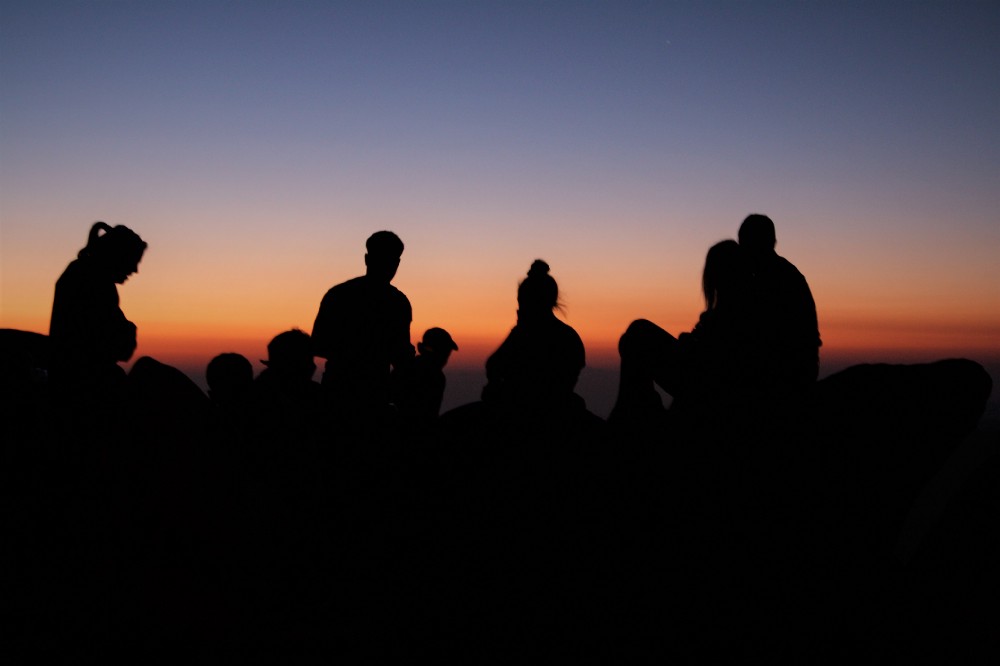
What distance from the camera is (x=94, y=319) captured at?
539cm

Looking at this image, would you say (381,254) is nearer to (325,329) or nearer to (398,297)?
(398,297)

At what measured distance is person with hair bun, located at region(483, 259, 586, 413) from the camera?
504 centimetres


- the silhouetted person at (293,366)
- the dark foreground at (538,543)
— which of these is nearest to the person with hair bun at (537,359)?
the dark foreground at (538,543)

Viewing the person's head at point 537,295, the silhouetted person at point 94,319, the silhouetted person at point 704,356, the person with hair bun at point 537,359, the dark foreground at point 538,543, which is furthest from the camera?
the person's head at point 537,295

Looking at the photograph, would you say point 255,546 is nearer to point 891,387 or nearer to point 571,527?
point 571,527

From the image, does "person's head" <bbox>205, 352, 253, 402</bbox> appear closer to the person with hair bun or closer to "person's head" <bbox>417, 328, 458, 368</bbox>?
the person with hair bun

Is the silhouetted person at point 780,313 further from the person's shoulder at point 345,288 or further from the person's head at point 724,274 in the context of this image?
the person's shoulder at point 345,288

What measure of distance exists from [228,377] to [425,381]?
216 centimetres

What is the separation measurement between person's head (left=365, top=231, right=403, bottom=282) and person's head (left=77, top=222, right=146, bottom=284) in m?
1.69

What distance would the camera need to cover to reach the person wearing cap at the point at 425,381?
6546 millimetres

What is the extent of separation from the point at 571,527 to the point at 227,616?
188 cm

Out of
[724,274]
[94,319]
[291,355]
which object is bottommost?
[291,355]

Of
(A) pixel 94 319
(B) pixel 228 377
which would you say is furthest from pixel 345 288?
(A) pixel 94 319

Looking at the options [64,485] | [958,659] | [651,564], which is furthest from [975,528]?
[64,485]
